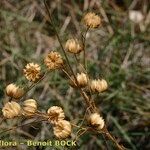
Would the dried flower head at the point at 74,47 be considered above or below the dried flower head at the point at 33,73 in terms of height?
above

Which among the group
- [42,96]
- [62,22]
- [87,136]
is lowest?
[87,136]

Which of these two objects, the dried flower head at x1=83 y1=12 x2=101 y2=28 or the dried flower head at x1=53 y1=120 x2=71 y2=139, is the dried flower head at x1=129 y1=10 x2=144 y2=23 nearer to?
the dried flower head at x1=83 y1=12 x2=101 y2=28

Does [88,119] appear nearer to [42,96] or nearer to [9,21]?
[42,96]

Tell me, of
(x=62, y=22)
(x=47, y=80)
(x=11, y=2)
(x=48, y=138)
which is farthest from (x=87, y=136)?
(x=11, y=2)

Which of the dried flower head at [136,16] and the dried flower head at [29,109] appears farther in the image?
the dried flower head at [136,16]

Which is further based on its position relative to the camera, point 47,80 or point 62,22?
point 62,22

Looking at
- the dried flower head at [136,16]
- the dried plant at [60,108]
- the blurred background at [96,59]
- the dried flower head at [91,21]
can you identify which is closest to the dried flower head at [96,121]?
the dried plant at [60,108]

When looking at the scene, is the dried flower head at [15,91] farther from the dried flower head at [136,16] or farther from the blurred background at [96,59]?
the dried flower head at [136,16]

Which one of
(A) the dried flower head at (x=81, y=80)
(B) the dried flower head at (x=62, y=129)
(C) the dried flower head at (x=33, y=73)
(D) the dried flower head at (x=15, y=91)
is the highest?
(C) the dried flower head at (x=33, y=73)

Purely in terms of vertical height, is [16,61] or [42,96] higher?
[16,61]
